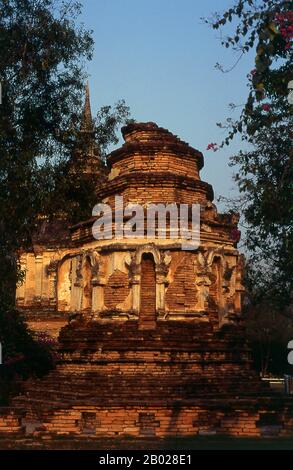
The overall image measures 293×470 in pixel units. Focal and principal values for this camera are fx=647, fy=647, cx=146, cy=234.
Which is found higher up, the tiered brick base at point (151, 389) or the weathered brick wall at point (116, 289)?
the weathered brick wall at point (116, 289)

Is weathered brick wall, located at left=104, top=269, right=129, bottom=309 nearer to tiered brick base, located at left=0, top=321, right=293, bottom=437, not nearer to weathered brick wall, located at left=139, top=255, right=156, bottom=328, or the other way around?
weathered brick wall, located at left=139, top=255, right=156, bottom=328

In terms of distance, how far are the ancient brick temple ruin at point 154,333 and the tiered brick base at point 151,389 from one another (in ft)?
0.08

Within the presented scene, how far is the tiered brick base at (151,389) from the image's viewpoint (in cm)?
1299

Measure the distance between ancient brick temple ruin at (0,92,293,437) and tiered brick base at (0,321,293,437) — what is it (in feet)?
0.08

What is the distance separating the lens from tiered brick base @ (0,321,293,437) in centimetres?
1299

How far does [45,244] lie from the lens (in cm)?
3180

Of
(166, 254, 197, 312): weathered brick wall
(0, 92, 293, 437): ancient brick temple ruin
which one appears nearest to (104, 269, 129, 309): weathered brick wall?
(0, 92, 293, 437): ancient brick temple ruin

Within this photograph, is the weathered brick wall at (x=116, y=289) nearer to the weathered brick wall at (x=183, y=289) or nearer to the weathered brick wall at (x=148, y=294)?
the weathered brick wall at (x=148, y=294)

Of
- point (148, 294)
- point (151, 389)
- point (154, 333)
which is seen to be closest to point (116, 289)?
point (148, 294)

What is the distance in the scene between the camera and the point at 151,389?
13453 mm

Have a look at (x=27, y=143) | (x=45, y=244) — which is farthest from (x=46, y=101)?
(x=45, y=244)

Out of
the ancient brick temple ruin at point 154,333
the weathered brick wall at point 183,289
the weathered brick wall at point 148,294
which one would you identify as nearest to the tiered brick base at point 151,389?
the ancient brick temple ruin at point 154,333
